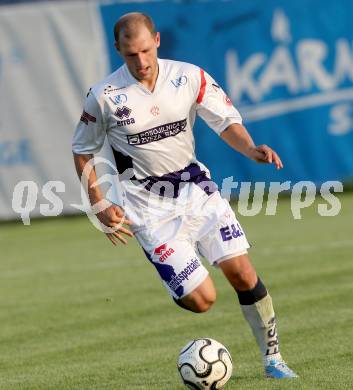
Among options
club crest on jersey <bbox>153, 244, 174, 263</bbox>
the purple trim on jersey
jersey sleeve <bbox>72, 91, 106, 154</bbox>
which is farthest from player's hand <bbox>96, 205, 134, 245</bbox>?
jersey sleeve <bbox>72, 91, 106, 154</bbox>

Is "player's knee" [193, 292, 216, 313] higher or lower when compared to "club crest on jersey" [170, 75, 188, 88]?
lower

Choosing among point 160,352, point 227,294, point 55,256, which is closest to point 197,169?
point 160,352

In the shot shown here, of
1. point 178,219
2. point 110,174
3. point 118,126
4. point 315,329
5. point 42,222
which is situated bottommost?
point 42,222

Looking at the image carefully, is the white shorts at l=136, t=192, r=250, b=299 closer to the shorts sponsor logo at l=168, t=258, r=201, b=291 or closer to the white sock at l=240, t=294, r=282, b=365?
the shorts sponsor logo at l=168, t=258, r=201, b=291

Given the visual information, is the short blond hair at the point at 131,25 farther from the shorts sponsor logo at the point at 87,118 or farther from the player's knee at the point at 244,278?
the player's knee at the point at 244,278

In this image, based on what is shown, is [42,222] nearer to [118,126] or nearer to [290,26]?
[290,26]

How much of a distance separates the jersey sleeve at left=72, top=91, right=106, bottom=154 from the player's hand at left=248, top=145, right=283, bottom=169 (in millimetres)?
1016

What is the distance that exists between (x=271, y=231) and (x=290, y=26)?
15.0 ft

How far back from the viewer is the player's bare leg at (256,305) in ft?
23.5

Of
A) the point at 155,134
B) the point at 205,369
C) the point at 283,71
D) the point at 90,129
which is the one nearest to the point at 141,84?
the point at 155,134

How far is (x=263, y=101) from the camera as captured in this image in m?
18.6

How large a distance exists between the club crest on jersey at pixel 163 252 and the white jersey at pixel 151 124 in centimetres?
23

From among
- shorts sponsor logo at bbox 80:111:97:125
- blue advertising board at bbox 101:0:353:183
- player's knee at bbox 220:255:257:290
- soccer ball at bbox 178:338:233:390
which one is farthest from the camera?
blue advertising board at bbox 101:0:353:183

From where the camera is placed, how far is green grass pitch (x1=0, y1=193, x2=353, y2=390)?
752 centimetres
